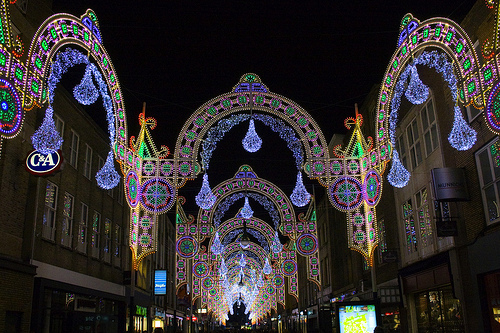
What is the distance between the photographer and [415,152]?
69.3 feet

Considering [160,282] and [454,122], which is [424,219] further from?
[160,282]

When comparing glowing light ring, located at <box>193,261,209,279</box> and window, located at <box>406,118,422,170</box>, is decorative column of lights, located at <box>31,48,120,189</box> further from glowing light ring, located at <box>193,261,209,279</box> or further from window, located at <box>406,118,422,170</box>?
glowing light ring, located at <box>193,261,209,279</box>

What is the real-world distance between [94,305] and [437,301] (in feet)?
50.0

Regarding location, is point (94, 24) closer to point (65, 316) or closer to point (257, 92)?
point (257, 92)

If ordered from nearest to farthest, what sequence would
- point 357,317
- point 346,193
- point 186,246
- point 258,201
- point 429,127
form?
point 357,317 → point 429,127 → point 346,193 → point 186,246 → point 258,201

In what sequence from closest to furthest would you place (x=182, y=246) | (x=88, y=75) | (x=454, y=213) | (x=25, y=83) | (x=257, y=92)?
(x=25, y=83), (x=88, y=75), (x=454, y=213), (x=257, y=92), (x=182, y=246)

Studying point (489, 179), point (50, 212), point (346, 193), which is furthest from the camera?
point (346, 193)

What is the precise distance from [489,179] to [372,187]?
483cm

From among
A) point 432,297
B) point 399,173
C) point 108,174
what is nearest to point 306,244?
point 432,297

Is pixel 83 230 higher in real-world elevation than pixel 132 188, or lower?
lower

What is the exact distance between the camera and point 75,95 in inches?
528

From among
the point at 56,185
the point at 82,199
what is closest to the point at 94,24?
the point at 56,185

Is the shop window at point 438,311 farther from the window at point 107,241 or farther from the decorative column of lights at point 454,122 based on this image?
the window at point 107,241

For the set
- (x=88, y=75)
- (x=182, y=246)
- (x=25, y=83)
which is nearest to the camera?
(x=25, y=83)
